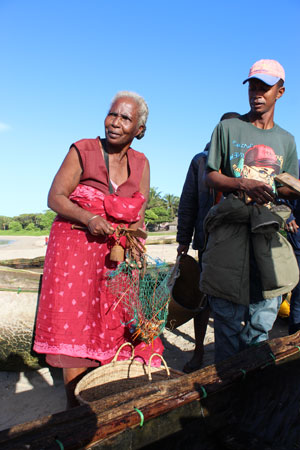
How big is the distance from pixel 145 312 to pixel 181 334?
6.52 feet

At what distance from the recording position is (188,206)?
138 inches

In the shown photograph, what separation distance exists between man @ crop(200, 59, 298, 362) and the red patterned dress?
23.2 inches

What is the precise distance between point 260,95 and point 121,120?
35.3 inches

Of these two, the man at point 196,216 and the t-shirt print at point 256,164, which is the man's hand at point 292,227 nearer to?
the man at point 196,216

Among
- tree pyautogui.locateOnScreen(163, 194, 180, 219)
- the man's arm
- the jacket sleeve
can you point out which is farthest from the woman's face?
tree pyautogui.locateOnScreen(163, 194, 180, 219)

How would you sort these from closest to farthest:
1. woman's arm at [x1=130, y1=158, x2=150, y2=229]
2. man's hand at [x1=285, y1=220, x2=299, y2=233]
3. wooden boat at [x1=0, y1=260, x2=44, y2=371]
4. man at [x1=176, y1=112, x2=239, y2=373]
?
woman's arm at [x1=130, y1=158, x2=150, y2=229]
wooden boat at [x1=0, y1=260, x2=44, y2=371]
man at [x1=176, y1=112, x2=239, y2=373]
man's hand at [x1=285, y1=220, x2=299, y2=233]

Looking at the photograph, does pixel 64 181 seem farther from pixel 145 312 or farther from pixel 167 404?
pixel 167 404

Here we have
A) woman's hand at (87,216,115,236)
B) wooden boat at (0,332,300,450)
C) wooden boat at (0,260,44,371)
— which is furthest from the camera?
wooden boat at (0,260,44,371)

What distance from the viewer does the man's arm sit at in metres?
2.02

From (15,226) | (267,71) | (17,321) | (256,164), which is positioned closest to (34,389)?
(17,321)

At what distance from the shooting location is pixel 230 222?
2.23 m

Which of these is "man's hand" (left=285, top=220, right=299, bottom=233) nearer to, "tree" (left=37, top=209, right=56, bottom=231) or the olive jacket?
the olive jacket

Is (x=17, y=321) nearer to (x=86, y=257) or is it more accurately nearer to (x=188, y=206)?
(x=86, y=257)

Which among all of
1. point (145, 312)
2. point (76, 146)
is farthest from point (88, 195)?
point (145, 312)
